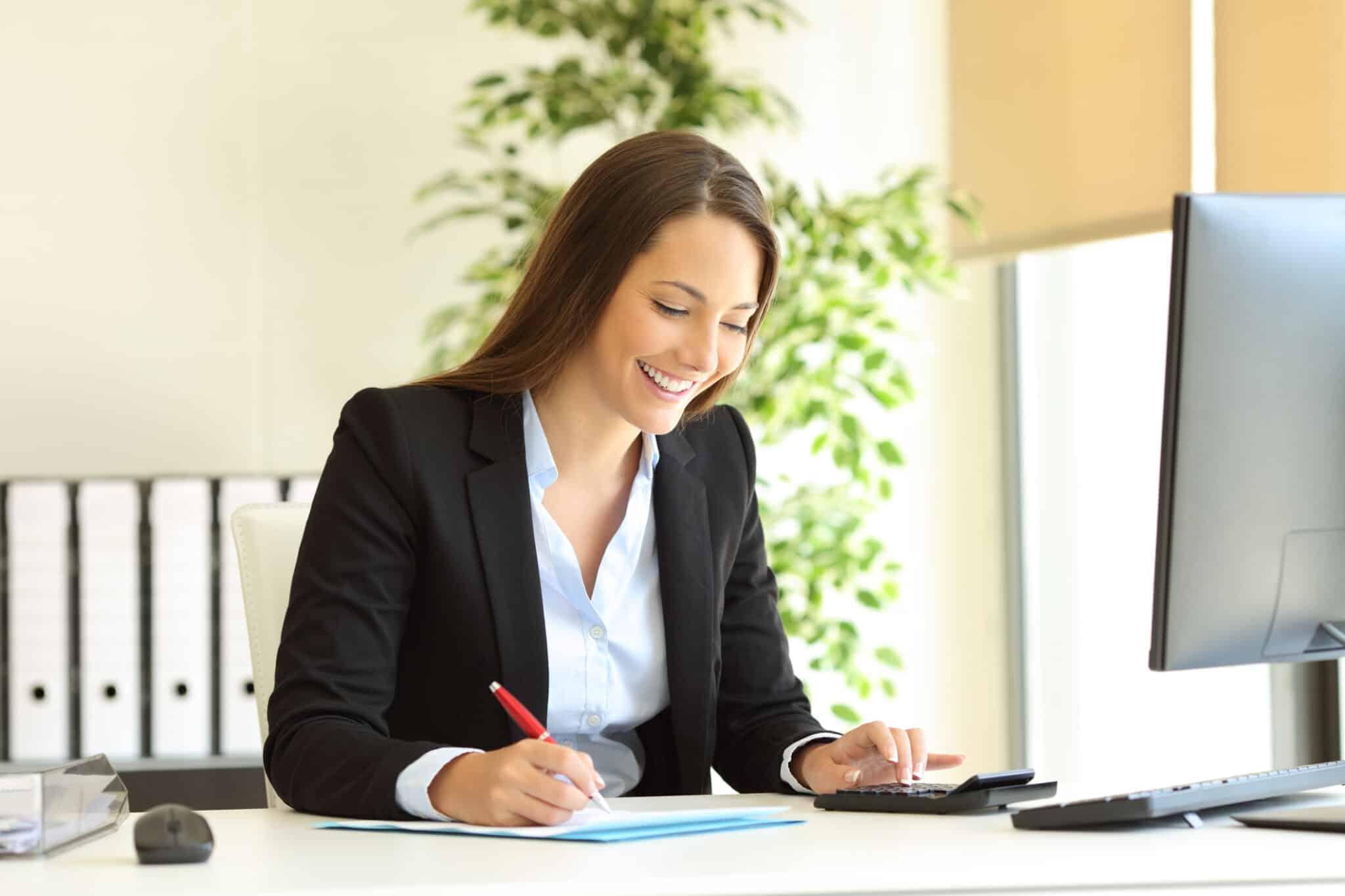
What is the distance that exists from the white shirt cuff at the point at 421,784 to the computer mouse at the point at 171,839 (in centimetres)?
22

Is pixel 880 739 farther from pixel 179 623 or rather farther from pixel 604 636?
pixel 179 623

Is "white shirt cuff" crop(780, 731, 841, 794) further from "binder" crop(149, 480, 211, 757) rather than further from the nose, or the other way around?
"binder" crop(149, 480, 211, 757)

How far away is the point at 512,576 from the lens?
149 centimetres

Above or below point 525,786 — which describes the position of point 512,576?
above

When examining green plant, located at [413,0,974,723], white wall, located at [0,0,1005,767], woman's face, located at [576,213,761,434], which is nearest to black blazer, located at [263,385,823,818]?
woman's face, located at [576,213,761,434]

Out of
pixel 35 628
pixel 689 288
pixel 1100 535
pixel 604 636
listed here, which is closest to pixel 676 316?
pixel 689 288

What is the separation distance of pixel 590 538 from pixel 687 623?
14cm

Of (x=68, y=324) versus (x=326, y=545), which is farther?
(x=68, y=324)

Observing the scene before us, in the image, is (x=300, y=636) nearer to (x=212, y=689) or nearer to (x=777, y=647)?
(x=777, y=647)

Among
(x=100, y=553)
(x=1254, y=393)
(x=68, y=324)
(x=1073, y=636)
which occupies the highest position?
(x=68, y=324)

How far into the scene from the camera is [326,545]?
1414 mm


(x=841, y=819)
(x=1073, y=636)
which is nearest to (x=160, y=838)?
(x=841, y=819)

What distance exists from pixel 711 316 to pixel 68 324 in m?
1.75

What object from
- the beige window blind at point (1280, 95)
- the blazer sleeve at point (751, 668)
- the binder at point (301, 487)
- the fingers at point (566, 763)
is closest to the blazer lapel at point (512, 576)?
the blazer sleeve at point (751, 668)
